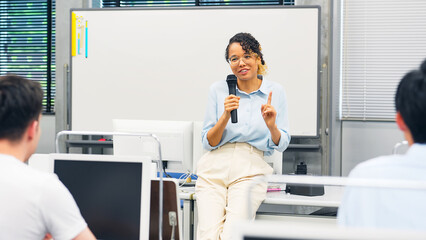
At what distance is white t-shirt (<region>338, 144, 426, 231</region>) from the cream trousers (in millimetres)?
1162

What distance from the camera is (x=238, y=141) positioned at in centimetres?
236

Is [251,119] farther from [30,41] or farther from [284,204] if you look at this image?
[30,41]

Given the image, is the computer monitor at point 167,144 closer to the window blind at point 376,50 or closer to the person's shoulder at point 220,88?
the person's shoulder at point 220,88

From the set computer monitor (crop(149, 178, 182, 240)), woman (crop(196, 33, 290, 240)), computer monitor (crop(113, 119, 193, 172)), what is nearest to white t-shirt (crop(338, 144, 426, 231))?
computer monitor (crop(149, 178, 182, 240))

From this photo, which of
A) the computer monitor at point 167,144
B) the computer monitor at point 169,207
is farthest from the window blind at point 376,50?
the computer monitor at point 169,207

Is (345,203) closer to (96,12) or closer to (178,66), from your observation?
(178,66)

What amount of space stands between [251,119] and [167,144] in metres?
0.45

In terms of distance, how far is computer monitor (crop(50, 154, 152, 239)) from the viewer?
151 cm

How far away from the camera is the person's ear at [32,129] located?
123 centimetres

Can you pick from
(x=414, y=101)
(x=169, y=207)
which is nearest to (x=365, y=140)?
(x=169, y=207)

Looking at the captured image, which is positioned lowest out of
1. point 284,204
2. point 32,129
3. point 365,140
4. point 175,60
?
point 284,204

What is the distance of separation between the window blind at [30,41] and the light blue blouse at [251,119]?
2447 millimetres

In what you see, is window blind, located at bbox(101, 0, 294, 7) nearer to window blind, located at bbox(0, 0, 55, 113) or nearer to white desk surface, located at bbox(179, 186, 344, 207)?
window blind, located at bbox(0, 0, 55, 113)

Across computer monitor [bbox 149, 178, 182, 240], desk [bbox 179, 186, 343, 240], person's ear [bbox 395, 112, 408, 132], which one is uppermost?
person's ear [bbox 395, 112, 408, 132]
